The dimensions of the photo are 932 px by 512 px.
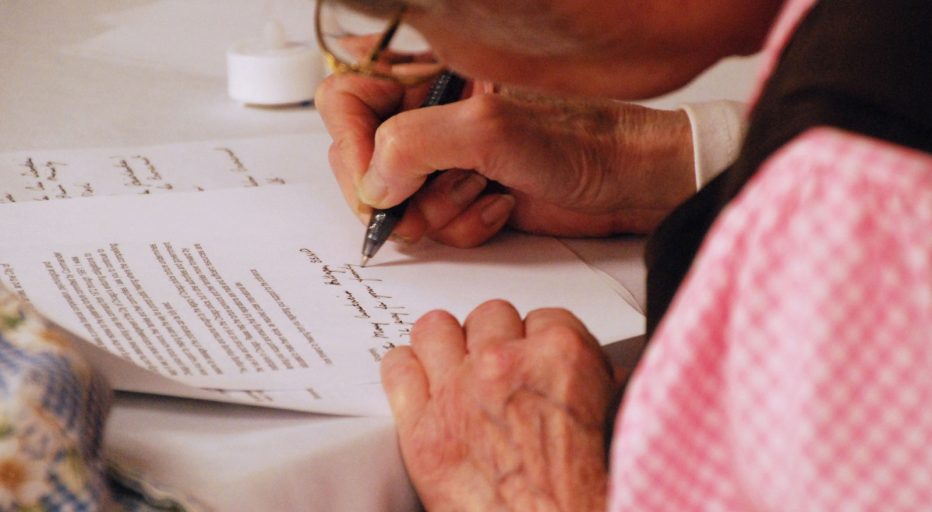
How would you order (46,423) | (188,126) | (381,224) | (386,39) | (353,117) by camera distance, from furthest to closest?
(188,126) < (353,117) < (381,224) < (386,39) < (46,423)

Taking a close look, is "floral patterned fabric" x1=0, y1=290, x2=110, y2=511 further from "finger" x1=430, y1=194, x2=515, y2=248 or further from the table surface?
"finger" x1=430, y1=194, x2=515, y2=248

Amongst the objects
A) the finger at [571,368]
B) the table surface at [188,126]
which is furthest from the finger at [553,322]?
the table surface at [188,126]

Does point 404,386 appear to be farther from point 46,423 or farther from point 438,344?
point 46,423

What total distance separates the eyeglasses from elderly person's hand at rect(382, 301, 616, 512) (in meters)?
0.18

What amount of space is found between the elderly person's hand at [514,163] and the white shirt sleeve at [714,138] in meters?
0.02

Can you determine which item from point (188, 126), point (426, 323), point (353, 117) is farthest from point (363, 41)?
point (188, 126)

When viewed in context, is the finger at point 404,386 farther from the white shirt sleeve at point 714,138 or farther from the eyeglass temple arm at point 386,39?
the white shirt sleeve at point 714,138

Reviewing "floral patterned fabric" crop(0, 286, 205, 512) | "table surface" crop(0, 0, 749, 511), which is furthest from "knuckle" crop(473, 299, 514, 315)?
"floral patterned fabric" crop(0, 286, 205, 512)

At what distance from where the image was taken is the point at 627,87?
0.57 m

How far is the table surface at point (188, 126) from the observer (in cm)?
56

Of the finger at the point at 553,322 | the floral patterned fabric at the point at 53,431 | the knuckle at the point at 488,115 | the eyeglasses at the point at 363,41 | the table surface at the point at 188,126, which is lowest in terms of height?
the table surface at the point at 188,126

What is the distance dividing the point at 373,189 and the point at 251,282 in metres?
0.16

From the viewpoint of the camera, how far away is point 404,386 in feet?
2.07

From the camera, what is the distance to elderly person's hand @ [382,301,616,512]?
1.94 feet
